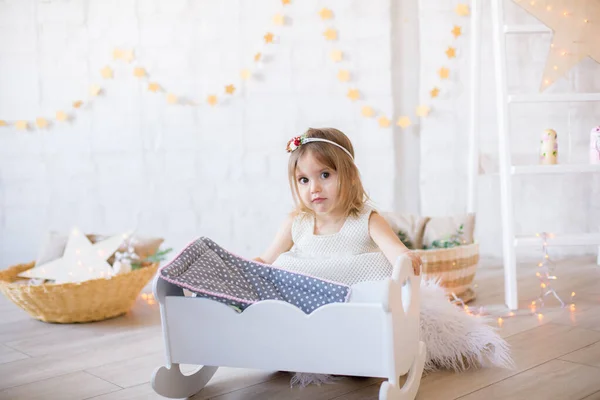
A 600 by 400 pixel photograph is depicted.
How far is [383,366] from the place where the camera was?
3.59 feet

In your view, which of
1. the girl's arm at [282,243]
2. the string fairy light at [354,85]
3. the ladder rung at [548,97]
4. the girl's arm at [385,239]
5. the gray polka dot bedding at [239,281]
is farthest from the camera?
the string fairy light at [354,85]

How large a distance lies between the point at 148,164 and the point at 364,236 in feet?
4.73

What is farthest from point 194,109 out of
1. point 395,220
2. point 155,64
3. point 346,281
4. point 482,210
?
point 346,281

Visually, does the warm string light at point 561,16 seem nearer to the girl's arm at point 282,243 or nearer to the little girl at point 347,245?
the little girl at point 347,245

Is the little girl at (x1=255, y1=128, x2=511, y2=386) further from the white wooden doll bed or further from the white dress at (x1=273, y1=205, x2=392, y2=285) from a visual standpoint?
the white wooden doll bed

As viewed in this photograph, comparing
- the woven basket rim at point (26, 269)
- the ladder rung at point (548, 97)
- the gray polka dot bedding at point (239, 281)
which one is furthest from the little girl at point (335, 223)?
the ladder rung at point (548, 97)

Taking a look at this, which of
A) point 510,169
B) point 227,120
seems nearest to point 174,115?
point 227,120

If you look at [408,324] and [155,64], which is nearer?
[408,324]

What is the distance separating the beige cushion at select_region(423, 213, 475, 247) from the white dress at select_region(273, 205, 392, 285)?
27.3 inches

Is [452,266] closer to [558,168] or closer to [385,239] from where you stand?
[558,168]

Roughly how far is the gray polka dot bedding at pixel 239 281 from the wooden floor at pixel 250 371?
0.67ft

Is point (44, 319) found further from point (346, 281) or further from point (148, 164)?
point (346, 281)

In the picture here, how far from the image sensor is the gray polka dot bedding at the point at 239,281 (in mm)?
1200

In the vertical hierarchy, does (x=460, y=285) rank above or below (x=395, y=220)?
below
